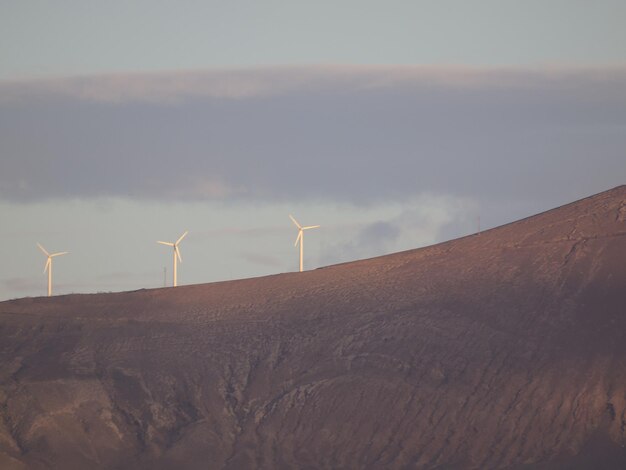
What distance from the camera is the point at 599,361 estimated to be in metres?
87.6

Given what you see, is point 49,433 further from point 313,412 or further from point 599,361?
point 599,361

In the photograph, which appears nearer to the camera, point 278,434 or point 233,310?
point 278,434

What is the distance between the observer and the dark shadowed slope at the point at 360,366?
279 ft

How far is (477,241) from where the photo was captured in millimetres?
107500

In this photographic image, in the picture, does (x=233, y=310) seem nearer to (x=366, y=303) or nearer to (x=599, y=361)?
(x=366, y=303)

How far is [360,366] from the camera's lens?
92.8 m

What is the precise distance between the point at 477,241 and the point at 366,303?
42.2 feet

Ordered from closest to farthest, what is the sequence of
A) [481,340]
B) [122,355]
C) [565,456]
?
[565,456] → [481,340] → [122,355]

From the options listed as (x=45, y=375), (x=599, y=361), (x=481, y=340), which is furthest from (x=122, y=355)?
(x=599, y=361)

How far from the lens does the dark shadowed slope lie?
85.1 meters

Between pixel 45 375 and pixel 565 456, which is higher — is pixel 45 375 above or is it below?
above

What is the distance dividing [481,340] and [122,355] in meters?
27.5

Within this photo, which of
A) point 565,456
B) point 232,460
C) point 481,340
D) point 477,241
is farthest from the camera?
point 477,241

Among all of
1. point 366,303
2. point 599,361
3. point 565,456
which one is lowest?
point 565,456
